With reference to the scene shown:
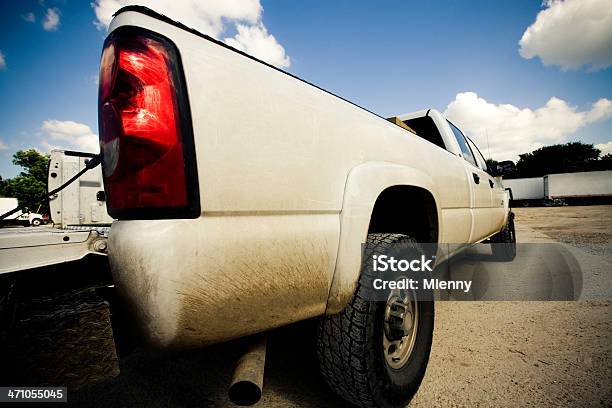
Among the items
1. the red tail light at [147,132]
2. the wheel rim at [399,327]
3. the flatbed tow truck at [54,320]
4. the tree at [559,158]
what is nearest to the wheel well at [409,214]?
the wheel rim at [399,327]

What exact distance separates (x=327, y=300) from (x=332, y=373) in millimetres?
421

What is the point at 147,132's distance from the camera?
0.85 m

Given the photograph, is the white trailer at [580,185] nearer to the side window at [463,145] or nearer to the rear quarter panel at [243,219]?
the side window at [463,145]

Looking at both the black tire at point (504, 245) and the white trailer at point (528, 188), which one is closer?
the black tire at point (504, 245)

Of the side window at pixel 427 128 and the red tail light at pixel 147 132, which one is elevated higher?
the side window at pixel 427 128

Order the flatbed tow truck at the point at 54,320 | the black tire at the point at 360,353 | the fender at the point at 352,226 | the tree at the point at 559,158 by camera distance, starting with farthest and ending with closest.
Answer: the tree at the point at 559,158, the black tire at the point at 360,353, the fender at the point at 352,226, the flatbed tow truck at the point at 54,320

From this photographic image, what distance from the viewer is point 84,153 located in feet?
8.61

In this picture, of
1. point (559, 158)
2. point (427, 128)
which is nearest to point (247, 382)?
point (427, 128)

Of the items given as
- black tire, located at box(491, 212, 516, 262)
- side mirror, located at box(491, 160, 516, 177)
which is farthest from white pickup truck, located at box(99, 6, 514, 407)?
black tire, located at box(491, 212, 516, 262)

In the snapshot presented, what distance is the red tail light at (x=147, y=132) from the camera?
84 cm

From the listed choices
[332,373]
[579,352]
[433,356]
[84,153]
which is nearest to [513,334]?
[579,352]

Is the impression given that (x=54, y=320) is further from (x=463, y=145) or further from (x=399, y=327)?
(x=463, y=145)

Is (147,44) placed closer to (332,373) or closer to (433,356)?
(332,373)

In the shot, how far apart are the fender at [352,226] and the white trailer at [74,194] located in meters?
2.25
